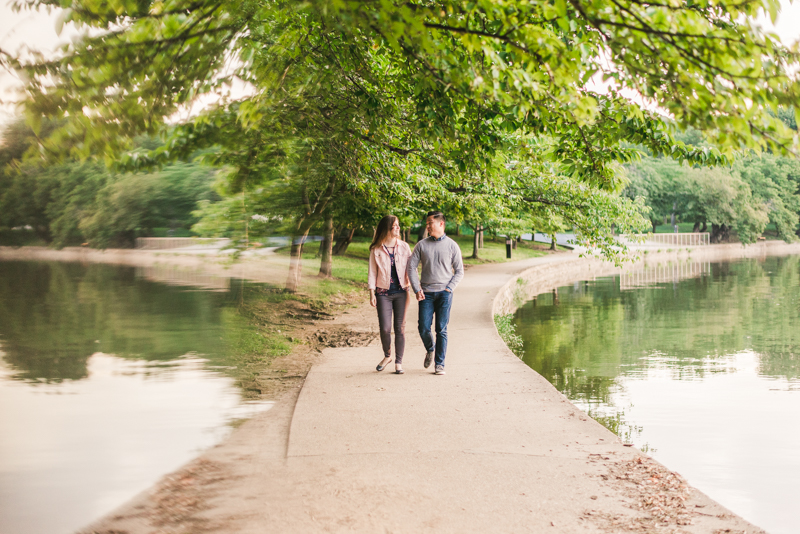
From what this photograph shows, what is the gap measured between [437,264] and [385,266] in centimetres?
60

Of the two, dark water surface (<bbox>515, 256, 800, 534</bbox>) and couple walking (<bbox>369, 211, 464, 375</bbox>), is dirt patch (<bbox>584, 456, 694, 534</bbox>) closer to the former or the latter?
dark water surface (<bbox>515, 256, 800, 534</bbox>)

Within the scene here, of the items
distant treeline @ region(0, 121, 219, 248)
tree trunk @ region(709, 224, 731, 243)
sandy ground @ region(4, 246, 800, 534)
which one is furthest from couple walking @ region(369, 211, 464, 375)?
tree trunk @ region(709, 224, 731, 243)

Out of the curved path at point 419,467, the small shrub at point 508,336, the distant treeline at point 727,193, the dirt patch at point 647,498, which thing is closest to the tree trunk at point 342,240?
the small shrub at point 508,336

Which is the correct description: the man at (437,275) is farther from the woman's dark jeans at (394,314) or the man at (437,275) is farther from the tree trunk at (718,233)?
the tree trunk at (718,233)

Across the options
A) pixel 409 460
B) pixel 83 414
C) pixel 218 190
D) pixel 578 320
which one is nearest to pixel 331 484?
pixel 409 460

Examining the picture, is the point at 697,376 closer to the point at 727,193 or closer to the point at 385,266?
the point at 385,266

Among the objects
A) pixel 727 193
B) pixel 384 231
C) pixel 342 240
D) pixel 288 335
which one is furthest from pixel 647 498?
pixel 727 193

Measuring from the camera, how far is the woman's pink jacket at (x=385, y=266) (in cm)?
750

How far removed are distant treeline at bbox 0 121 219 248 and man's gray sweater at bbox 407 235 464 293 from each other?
2.50m

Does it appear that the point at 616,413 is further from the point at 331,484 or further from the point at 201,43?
the point at 201,43

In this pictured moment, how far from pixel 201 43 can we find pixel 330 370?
3.98 meters

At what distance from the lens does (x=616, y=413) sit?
8.71m

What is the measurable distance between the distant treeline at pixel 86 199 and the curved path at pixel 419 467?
2.18 meters

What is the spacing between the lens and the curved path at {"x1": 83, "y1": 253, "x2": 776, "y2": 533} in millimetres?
3752
